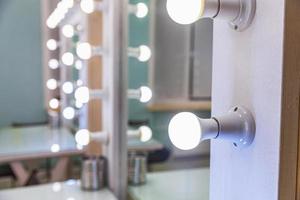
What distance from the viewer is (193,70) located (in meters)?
0.98

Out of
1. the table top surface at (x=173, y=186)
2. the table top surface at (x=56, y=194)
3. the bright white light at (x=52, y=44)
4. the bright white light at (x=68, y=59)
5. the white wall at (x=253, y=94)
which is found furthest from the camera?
the bright white light at (x=52, y=44)

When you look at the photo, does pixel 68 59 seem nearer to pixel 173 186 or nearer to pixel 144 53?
pixel 144 53

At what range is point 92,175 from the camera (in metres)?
1.08

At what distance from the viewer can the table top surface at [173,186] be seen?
883 mm

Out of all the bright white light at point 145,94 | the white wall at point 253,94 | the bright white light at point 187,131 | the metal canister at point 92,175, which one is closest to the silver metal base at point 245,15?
the white wall at point 253,94

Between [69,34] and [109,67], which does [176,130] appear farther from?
[69,34]

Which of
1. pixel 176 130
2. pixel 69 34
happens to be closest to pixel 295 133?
pixel 176 130

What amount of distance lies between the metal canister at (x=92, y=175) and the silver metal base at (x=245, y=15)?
0.80 m

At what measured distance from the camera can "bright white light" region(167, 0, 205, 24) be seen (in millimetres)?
393

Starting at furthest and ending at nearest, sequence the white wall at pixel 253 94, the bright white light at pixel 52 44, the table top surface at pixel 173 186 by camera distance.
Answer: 1. the bright white light at pixel 52 44
2. the table top surface at pixel 173 186
3. the white wall at pixel 253 94

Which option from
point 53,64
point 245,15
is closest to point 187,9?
point 245,15

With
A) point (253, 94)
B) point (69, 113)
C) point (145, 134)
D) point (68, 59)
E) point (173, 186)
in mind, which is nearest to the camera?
point (253, 94)

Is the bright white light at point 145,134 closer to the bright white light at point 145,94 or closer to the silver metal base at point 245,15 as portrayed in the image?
the bright white light at point 145,94

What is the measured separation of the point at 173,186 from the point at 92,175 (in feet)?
0.90
